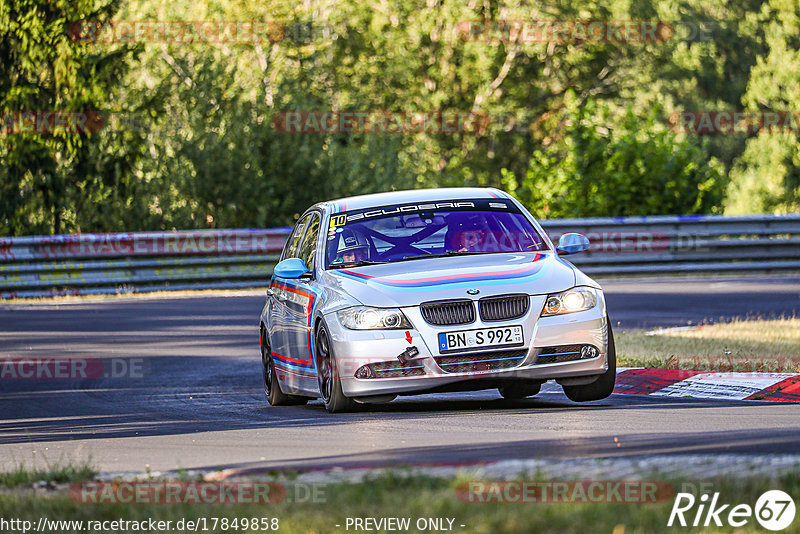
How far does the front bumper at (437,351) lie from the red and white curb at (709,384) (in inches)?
52.8

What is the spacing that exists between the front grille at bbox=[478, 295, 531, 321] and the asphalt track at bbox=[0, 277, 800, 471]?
669mm

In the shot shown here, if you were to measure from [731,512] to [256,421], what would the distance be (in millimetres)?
5215

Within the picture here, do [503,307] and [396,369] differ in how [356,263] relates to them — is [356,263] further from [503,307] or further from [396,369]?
[503,307]

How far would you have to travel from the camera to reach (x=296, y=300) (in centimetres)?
1103

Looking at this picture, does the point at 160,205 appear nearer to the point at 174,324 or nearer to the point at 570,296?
the point at 174,324

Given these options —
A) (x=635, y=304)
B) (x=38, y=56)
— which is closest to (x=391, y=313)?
(x=635, y=304)

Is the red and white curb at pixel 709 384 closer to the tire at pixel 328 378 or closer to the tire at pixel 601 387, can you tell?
the tire at pixel 601 387

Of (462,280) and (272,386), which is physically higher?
(462,280)

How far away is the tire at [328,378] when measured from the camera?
9906 mm

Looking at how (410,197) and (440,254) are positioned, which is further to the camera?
(410,197)

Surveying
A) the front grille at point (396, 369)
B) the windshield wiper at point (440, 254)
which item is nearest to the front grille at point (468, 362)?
the front grille at point (396, 369)

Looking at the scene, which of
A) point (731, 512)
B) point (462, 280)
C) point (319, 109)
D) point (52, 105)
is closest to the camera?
point (731, 512)

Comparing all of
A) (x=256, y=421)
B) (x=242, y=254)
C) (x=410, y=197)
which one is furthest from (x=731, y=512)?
(x=242, y=254)

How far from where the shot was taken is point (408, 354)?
31.2 ft
